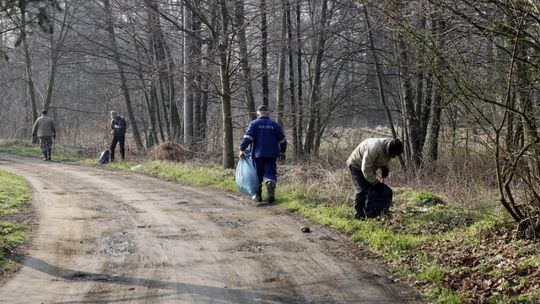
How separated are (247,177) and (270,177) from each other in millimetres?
591

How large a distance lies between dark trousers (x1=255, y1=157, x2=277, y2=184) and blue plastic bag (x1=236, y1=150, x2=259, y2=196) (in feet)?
0.36

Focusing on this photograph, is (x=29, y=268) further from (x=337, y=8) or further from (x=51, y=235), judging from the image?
(x=337, y=8)

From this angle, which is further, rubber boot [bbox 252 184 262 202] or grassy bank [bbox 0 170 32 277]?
rubber boot [bbox 252 184 262 202]

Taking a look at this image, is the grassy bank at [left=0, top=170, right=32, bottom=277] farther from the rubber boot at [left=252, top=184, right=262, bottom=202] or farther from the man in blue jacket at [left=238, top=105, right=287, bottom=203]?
the man in blue jacket at [left=238, top=105, right=287, bottom=203]

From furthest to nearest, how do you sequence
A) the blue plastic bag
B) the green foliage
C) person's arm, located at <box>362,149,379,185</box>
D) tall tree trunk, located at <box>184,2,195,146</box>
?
the green foliage
tall tree trunk, located at <box>184,2,195,146</box>
the blue plastic bag
person's arm, located at <box>362,149,379,185</box>

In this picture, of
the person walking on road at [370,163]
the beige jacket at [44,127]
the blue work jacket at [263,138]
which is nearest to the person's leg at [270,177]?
the blue work jacket at [263,138]

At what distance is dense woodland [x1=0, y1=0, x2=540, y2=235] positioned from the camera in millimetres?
7035

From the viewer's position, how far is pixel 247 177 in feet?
38.4

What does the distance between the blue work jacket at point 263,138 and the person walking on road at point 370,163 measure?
2370 mm

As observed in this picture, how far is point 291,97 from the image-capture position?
23.1m

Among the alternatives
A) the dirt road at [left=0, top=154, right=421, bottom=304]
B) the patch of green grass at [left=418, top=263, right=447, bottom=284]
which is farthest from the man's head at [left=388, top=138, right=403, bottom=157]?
the patch of green grass at [left=418, top=263, right=447, bottom=284]

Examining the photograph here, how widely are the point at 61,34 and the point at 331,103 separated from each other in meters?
14.8

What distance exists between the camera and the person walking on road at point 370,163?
8.77m

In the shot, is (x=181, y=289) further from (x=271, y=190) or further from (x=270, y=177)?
(x=270, y=177)
